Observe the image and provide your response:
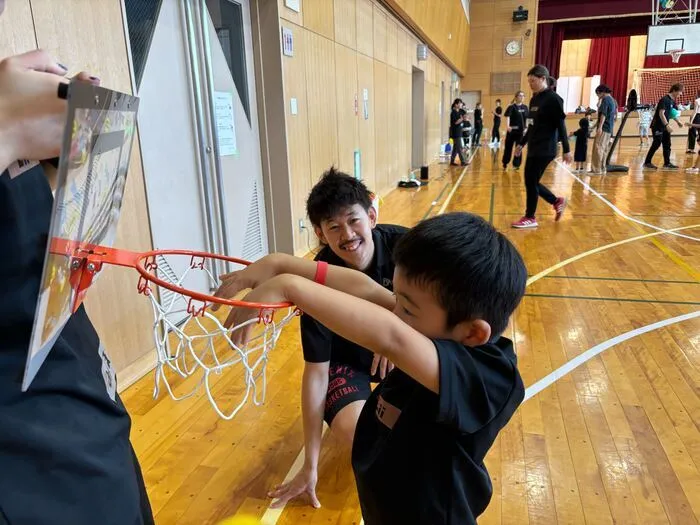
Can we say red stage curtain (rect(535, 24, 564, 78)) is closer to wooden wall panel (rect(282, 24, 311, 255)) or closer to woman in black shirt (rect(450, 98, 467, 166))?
woman in black shirt (rect(450, 98, 467, 166))

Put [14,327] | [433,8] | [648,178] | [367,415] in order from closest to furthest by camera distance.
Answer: [14,327] < [367,415] < [648,178] < [433,8]

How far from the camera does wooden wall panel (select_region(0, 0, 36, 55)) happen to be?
1875 mm

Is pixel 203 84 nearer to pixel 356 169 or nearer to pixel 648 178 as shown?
pixel 356 169

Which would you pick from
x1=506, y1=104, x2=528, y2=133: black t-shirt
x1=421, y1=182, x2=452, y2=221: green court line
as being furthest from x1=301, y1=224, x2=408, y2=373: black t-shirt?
x1=506, y1=104, x2=528, y2=133: black t-shirt

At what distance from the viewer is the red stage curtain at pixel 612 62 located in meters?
20.0

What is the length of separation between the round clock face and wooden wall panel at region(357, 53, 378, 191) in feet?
46.1

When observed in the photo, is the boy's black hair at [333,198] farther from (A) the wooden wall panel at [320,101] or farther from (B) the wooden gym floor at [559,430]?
(A) the wooden wall panel at [320,101]

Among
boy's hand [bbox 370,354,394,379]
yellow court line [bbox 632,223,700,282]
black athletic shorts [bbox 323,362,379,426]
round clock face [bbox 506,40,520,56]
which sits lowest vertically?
yellow court line [bbox 632,223,700,282]

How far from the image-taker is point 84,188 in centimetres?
73

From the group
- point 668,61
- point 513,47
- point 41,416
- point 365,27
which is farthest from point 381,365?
point 668,61

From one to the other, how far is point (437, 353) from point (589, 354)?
2434 mm

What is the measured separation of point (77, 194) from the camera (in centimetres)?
71

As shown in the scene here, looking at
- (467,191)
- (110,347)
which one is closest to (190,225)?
(110,347)

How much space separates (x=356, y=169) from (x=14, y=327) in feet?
20.6
